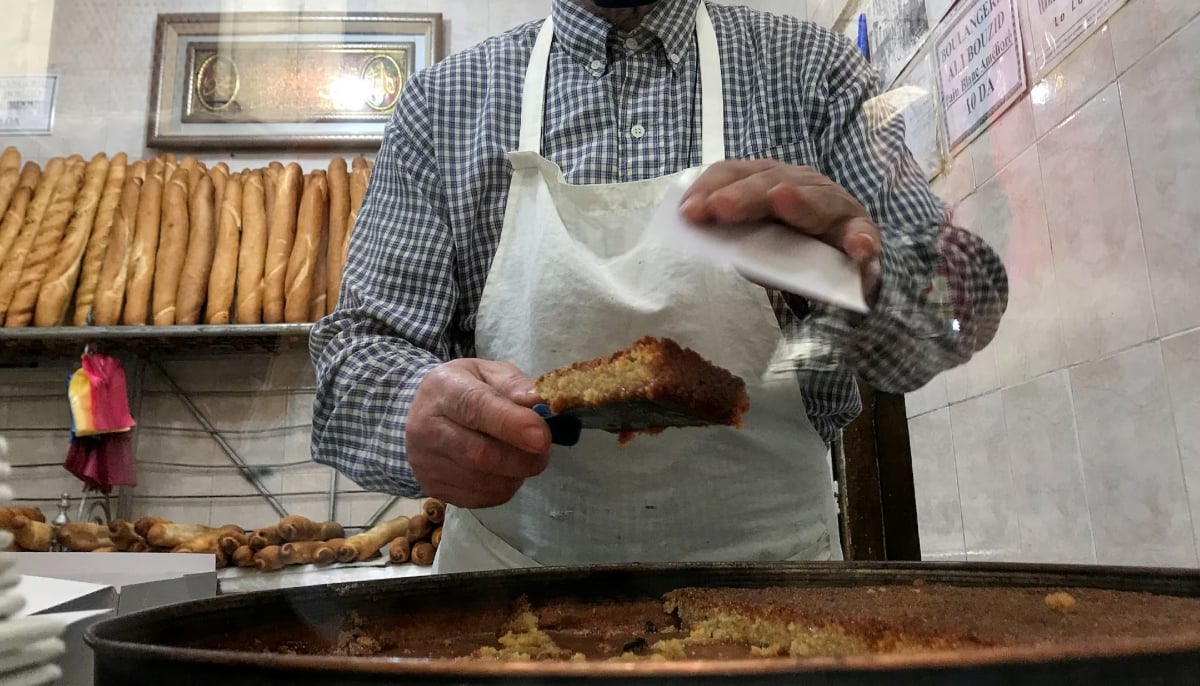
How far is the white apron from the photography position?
649 millimetres

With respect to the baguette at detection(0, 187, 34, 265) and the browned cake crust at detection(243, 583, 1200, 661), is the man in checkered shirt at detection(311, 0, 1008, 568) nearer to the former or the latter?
the browned cake crust at detection(243, 583, 1200, 661)

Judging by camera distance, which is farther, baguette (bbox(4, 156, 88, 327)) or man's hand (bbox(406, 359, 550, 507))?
baguette (bbox(4, 156, 88, 327))

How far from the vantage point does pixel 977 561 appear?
61cm

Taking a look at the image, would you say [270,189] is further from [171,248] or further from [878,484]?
[878,484]

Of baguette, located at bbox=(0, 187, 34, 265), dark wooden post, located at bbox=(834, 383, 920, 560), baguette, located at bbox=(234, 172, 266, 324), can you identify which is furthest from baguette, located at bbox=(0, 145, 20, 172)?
dark wooden post, located at bbox=(834, 383, 920, 560)

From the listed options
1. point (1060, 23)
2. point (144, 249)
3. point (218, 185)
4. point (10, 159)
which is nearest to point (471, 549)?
point (10, 159)

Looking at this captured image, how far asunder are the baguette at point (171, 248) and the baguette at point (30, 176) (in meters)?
0.26

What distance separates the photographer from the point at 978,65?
2.04 feet

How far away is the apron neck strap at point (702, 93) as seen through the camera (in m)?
0.76

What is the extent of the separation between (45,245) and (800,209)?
108cm

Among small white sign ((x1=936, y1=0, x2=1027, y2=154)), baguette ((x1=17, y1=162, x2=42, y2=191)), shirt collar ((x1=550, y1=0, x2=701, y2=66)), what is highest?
shirt collar ((x1=550, y1=0, x2=701, y2=66))

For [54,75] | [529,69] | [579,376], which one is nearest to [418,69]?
[529,69]

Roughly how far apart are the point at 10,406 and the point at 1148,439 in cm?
105

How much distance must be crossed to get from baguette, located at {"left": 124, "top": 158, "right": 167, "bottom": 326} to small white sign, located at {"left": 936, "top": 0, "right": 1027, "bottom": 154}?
1031mm
